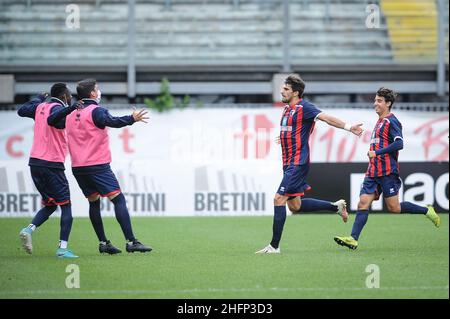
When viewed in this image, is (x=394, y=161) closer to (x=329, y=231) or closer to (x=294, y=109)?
(x=294, y=109)

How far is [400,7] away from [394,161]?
Result: 1227 cm

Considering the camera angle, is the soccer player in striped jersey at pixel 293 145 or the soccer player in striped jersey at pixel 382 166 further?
the soccer player in striped jersey at pixel 382 166

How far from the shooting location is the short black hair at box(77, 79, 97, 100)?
11243mm

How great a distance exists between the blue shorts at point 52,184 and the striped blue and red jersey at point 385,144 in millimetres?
3755

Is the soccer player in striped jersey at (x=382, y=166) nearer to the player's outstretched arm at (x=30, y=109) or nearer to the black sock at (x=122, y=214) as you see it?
the black sock at (x=122, y=214)

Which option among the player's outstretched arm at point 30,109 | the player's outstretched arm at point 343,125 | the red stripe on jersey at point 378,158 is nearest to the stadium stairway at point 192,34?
the red stripe on jersey at point 378,158

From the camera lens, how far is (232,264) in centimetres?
1030

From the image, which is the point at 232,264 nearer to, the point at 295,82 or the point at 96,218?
the point at 96,218

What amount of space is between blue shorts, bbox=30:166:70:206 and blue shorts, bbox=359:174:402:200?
3.67 meters

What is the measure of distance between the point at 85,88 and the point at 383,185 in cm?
383

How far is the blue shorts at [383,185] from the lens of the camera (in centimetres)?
1205

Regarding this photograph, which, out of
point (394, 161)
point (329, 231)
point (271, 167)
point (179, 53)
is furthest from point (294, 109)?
point (179, 53)

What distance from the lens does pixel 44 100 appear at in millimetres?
11812

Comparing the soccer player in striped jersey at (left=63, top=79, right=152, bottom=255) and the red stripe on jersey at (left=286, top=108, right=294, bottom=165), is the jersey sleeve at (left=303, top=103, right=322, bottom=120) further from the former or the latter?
the soccer player in striped jersey at (left=63, top=79, right=152, bottom=255)
